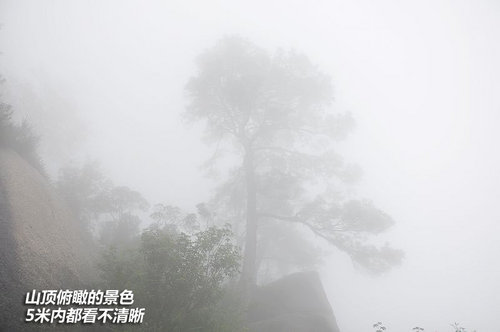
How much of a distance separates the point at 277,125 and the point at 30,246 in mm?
11839

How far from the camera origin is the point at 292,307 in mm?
12477

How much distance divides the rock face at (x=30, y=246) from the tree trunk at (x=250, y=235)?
6416 mm

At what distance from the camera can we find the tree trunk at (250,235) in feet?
43.0

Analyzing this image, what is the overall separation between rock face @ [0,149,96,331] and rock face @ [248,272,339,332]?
6.25 m

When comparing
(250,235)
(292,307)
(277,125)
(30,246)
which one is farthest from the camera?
(277,125)

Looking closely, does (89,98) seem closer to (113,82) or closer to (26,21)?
(113,82)

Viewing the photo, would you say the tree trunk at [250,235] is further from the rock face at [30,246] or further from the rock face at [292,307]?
the rock face at [30,246]

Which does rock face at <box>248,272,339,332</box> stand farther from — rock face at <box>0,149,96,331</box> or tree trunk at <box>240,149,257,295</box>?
rock face at <box>0,149,96,331</box>

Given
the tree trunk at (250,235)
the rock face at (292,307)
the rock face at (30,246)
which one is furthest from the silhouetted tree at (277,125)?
the rock face at (30,246)

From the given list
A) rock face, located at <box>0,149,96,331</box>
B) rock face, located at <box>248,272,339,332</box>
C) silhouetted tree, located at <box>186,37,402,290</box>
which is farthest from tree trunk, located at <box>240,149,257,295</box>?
rock face, located at <box>0,149,96,331</box>

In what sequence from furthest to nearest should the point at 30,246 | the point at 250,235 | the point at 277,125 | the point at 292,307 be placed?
the point at 277,125 < the point at 250,235 < the point at 292,307 < the point at 30,246

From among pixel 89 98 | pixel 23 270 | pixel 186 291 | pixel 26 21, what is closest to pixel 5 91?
pixel 23 270

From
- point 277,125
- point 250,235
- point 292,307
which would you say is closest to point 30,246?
point 250,235

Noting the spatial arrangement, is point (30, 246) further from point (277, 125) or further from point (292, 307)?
point (277, 125)
